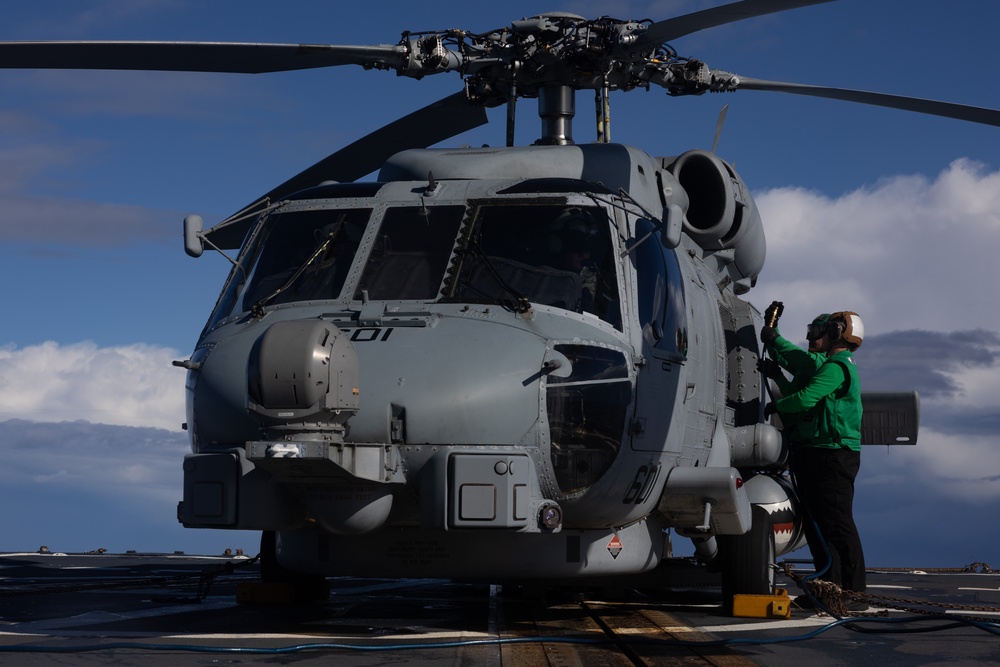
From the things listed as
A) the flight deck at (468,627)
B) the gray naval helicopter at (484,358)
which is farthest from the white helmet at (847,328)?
the flight deck at (468,627)

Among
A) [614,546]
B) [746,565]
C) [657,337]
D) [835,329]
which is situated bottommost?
[746,565]

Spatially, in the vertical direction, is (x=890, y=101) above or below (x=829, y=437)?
above

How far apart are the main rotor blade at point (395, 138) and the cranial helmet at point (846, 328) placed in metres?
3.63

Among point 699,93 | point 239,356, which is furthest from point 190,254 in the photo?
point 699,93

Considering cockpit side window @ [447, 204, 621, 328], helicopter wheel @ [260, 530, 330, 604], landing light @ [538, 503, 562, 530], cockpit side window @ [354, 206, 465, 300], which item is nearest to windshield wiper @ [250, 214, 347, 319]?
cockpit side window @ [354, 206, 465, 300]

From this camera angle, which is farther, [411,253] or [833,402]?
[833,402]

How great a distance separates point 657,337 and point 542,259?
35.5 inches

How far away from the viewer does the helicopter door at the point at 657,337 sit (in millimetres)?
7922

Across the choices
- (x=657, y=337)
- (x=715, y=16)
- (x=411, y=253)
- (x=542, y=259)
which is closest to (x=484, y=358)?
(x=542, y=259)

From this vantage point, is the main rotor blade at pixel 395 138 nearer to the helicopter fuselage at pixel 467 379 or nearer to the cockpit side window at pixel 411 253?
the helicopter fuselage at pixel 467 379

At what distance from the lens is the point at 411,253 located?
8.18 metres

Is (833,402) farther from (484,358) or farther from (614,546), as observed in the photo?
(484,358)

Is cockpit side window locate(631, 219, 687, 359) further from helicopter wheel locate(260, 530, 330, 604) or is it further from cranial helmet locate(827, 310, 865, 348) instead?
helicopter wheel locate(260, 530, 330, 604)

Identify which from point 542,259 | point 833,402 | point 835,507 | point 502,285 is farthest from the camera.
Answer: point 833,402
